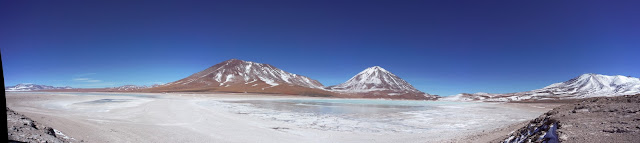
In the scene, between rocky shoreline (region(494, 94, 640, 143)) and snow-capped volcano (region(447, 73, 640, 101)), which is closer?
rocky shoreline (region(494, 94, 640, 143))

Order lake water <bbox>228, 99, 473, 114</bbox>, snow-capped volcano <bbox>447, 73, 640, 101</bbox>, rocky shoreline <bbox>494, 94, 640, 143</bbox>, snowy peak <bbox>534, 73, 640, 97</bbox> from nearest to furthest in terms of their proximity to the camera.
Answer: rocky shoreline <bbox>494, 94, 640, 143</bbox> → lake water <bbox>228, 99, 473, 114</bbox> → snow-capped volcano <bbox>447, 73, 640, 101</bbox> → snowy peak <bbox>534, 73, 640, 97</bbox>

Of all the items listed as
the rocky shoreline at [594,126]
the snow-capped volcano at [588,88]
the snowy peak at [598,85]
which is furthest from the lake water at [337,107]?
the snowy peak at [598,85]

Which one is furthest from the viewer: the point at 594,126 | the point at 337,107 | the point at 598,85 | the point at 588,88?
the point at 598,85

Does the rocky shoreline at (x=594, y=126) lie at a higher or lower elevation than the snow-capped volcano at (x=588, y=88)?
higher

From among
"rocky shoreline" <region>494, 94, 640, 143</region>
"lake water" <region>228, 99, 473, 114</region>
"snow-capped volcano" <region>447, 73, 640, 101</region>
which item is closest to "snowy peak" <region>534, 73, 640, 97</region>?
"snow-capped volcano" <region>447, 73, 640, 101</region>

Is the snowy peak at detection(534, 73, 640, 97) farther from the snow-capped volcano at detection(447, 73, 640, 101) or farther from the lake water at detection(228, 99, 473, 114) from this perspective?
the lake water at detection(228, 99, 473, 114)

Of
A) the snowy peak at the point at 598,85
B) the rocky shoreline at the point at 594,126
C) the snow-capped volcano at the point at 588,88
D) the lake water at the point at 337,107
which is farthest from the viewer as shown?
the snowy peak at the point at 598,85

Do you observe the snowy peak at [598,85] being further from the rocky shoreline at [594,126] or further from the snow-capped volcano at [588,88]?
the rocky shoreline at [594,126]

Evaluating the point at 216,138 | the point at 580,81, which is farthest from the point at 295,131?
the point at 580,81

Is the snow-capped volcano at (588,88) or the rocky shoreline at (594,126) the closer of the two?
the rocky shoreline at (594,126)

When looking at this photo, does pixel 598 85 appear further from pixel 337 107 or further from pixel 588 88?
pixel 337 107

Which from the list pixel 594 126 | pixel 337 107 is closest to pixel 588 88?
pixel 337 107

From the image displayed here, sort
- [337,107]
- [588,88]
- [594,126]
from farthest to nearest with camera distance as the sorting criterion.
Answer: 1. [588,88]
2. [337,107]
3. [594,126]

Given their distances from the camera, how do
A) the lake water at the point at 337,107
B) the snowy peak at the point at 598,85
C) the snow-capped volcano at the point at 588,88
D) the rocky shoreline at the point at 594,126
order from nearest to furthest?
1. the rocky shoreline at the point at 594,126
2. the lake water at the point at 337,107
3. the snow-capped volcano at the point at 588,88
4. the snowy peak at the point at 598,85
